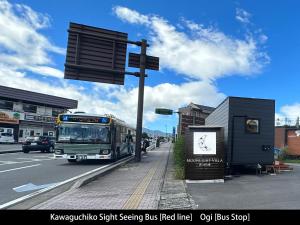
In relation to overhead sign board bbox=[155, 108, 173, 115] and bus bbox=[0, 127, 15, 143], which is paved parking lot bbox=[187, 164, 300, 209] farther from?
bus bbox=[0, 127, 15, 143]

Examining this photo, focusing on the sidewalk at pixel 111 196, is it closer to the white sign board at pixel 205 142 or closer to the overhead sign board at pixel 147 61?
the white sign board at pixel 205 142

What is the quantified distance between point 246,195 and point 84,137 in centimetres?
1286

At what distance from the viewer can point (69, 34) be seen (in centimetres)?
2362

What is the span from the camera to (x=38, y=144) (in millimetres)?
36438

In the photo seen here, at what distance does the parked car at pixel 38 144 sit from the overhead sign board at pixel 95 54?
46.3 ft

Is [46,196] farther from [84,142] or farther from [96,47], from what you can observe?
[96,47]

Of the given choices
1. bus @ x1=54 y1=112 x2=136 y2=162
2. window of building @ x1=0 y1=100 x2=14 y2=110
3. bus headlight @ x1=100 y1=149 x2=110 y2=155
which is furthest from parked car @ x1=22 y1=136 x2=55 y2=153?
window of building @ x1=0 y1=100 x2=14 y2=110

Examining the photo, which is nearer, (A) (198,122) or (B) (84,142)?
(B) (84,142)

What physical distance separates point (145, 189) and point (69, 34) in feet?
45.6

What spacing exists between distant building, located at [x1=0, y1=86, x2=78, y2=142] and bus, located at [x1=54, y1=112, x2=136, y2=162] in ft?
124

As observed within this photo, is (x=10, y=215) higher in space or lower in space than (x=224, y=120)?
lower

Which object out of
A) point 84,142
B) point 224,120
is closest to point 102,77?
point 84,142

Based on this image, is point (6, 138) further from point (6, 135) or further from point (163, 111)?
point (163, 111)

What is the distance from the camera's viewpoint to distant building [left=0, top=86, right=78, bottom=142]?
61.4 meters
